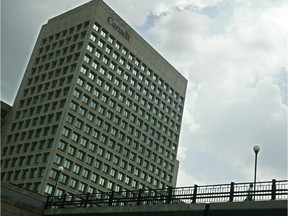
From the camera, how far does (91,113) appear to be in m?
85.7

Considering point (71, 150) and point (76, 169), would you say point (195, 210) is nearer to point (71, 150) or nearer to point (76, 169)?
point (76, 169)

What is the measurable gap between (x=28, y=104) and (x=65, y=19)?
74.7 feet

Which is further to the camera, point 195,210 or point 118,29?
point 118,29

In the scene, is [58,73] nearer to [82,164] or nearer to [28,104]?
[28,104]

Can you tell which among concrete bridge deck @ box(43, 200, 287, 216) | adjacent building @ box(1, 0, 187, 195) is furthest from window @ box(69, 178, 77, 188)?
concrete bridge deck @ box(43, 200, 287, 216)

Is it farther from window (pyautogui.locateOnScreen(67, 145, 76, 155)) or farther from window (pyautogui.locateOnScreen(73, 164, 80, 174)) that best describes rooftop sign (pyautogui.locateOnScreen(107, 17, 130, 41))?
window (pyautogui.locateOnScreen(73, 164, 80, 174))

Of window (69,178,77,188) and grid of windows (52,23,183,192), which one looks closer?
window (69,178,77,188)

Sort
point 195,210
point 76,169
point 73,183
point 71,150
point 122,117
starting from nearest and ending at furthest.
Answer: point 195,210
point 73,183
point 76,169
point 71,150
point 122,117

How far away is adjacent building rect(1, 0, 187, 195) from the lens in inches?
3113

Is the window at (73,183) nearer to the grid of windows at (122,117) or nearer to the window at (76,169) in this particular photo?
the window at (76,169)

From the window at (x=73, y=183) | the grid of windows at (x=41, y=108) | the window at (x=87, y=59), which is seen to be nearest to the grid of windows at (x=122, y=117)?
the window at (x=87, y=59)

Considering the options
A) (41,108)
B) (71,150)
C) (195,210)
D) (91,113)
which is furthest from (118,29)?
(195,210)

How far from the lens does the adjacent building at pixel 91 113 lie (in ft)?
259

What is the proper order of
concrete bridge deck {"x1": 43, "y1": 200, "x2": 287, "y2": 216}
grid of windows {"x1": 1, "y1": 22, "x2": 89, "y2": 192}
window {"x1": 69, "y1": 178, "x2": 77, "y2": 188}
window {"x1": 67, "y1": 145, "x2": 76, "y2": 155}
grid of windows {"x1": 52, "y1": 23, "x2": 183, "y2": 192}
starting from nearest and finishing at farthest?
concrete bridge deck {"x1": 43, "y1": 200, "x2": 287, "y2": 216} → window {"x1": 69, "y1": 178, "x2": 77, "y2": 188} → grid of windows {"x1": 1, "y1": 22, "x2": 89, "y2": 192} → window {"x1": 67, "y1": 145, "x2": 76, "y2": 155} → grid of windows {"x1": 52, "y1": 23, "x2": 183, "y2": 192}
